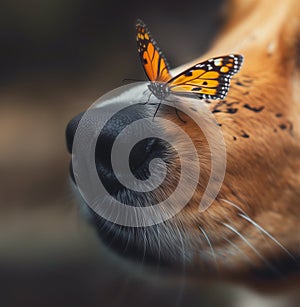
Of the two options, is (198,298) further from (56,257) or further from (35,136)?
(35,136)

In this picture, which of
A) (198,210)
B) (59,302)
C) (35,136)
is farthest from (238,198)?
(35,136)

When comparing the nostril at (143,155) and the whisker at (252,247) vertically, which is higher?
the nostril at (143,155)

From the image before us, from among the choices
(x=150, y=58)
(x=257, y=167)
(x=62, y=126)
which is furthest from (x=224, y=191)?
(x=62, y=126)

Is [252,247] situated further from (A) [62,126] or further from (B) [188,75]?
(A) [62,126]

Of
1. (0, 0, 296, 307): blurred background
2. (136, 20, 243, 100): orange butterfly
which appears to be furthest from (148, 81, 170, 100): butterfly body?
(0, 0, 296, 307): blurred background

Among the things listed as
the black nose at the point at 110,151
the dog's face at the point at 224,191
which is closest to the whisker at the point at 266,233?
the dog's face at the point at 224,191

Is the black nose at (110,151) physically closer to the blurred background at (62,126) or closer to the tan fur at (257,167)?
the tan fur at (257,167)
